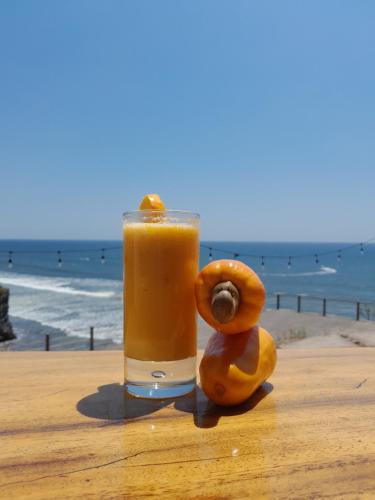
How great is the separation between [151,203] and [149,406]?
1.47 feet

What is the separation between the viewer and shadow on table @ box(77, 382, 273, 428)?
81 centimetres

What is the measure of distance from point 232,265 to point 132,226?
26cm

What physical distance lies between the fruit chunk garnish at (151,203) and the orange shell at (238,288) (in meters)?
0.23

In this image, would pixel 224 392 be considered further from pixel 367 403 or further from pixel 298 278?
pixel 298 278

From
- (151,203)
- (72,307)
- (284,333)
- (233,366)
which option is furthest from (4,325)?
(233,366)

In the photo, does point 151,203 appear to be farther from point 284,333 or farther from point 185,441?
point 284,333

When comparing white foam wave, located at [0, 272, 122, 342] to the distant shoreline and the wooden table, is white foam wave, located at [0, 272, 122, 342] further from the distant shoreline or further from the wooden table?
the wooden table

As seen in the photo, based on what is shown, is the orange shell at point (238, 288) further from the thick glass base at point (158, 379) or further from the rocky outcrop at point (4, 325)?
the rocky outcrop at point (4, 325)

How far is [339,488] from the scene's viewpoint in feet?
1.80

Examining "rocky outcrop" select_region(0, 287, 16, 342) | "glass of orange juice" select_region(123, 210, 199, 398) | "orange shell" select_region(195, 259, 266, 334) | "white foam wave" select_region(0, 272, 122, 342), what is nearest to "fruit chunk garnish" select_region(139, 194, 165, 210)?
"glass of orange juice" select_region(123, 210, 199, 398)

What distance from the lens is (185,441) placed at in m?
0.69

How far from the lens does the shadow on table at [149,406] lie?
813 mm

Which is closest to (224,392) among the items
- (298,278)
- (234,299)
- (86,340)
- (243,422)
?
(243,422)

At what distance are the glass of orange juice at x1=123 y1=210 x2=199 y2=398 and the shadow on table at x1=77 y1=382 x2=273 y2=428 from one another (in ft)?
0.08
